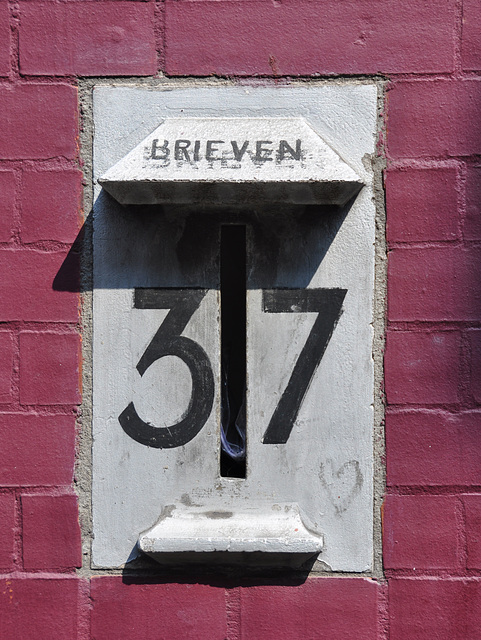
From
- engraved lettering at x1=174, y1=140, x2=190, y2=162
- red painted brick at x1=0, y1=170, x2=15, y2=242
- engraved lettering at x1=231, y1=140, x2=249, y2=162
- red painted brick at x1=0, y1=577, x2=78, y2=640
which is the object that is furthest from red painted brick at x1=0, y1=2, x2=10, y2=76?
red painted brick at x1=0, y1=577, x2=78, y2=640

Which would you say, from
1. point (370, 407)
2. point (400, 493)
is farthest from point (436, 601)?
point (370, 407)

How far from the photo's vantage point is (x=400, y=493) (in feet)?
4.89

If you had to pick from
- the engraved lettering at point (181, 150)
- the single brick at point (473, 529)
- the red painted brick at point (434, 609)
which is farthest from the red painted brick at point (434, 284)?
the red painted brick at point (434, 609)

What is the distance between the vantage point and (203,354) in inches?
58.3

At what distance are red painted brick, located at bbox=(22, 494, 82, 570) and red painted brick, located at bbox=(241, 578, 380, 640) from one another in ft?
1.44

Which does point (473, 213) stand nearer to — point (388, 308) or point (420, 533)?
point (388, 308)

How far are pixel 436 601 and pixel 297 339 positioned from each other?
28.8 inches

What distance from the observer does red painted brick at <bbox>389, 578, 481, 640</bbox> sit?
1.48 metres

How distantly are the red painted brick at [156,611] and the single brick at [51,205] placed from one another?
87 centimetres

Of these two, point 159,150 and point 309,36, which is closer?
point 159,150

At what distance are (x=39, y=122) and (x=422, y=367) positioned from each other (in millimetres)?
1132

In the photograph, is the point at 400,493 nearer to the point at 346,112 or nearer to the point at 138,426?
the point at 138,426

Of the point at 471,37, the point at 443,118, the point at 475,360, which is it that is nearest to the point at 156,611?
the point at 475,360

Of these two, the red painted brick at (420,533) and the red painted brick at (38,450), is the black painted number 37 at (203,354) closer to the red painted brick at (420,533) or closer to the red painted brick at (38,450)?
the red painted brick at (38,450)
